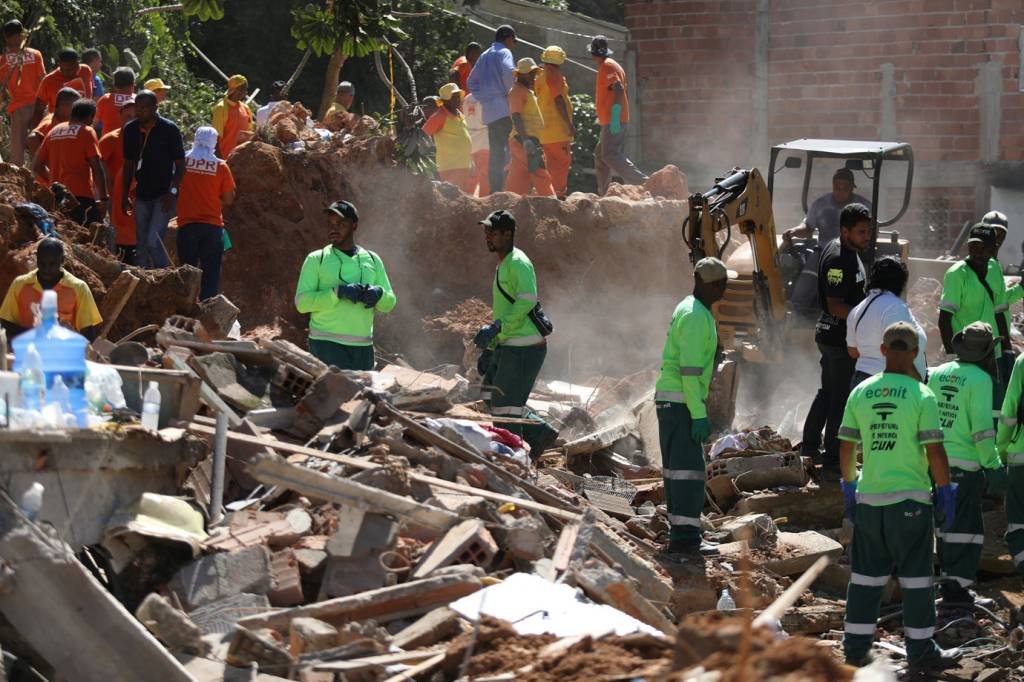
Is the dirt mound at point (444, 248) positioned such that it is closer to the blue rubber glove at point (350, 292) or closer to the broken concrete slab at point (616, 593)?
the blue rubber glove at point (350, 292)

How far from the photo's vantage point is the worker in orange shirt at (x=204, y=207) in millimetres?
12062

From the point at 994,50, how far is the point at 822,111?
2.55 m

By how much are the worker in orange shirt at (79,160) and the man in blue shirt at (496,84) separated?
5.13 metres

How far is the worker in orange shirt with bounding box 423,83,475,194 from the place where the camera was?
15.9 metres

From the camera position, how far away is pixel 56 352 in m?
6.89

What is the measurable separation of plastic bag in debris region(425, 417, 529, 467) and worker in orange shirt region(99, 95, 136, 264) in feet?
14.7

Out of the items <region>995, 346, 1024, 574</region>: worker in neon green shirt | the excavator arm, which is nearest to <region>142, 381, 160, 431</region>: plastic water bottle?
<region>995, 346, 1024, 574</region>: worker in neon green shirt

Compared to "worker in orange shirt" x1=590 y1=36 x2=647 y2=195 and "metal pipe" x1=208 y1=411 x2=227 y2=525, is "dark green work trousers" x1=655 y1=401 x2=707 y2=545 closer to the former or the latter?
"metal pipe" x1=208 y1=411 x2=227 y2=525

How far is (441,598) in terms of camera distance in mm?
6699

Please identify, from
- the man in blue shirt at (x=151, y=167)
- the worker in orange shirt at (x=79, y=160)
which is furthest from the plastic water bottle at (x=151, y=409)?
the worker in orange shirt at (x=79, y=160)

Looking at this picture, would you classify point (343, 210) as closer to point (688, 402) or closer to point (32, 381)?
point (688, 402)

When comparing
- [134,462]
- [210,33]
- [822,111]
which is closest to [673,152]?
[822,111]

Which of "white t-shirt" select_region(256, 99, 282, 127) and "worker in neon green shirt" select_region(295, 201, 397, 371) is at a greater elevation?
"white t-shirt" select_region(256, 99, 282, 127)

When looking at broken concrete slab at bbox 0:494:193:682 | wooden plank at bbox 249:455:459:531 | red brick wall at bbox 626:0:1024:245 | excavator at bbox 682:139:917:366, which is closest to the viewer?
broken concrete slab at bbox 0:494:193:682
